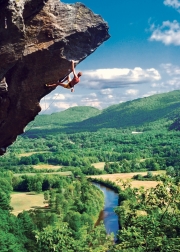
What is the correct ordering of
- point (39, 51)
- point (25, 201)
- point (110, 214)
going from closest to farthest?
point (39, 51) < point (110, 214) < point (25, 201)

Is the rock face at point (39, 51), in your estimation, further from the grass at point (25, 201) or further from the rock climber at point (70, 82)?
the grass at point (25, 201)

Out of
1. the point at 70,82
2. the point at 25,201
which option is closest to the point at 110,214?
the point at 25,201

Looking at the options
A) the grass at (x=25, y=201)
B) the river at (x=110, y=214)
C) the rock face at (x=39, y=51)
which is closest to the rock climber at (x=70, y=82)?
the rock face at (x=39, y=51)

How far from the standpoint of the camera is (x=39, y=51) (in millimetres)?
14180

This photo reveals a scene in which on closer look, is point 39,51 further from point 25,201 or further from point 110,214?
point 25,201

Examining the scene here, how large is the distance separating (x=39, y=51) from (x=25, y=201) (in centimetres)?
7424

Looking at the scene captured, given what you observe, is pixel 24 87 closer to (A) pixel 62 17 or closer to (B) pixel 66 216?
(A) pixel 62 17

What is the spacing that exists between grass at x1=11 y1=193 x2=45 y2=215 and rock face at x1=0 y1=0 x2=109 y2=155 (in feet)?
198

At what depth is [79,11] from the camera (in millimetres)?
15164

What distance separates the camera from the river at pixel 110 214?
189 feet

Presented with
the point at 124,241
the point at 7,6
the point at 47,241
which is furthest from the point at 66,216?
Result: the point at 7,6

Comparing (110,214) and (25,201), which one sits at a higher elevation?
(110,214)

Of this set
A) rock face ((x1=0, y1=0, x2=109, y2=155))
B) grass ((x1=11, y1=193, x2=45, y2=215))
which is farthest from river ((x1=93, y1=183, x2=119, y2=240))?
rock face ((x1=0, y1=0, x2=109, y2=155))

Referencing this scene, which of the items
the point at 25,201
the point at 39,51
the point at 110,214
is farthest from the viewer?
the point at 25,201
